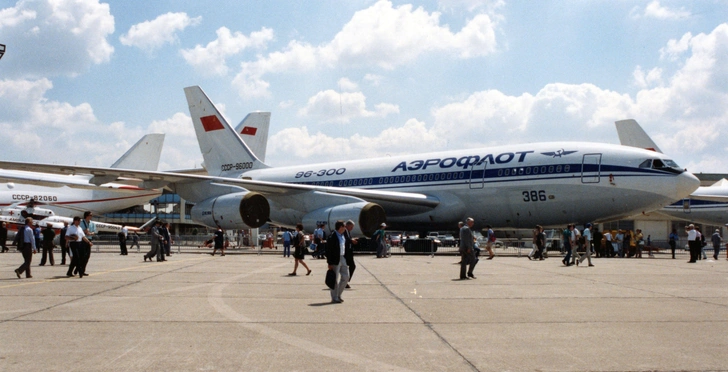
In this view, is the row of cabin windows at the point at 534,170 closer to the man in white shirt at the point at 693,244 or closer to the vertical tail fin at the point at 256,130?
the man in white shirt at the point at 693,244

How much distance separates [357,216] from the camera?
971 inches

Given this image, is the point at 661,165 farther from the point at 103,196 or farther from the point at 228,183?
the point at 103,196

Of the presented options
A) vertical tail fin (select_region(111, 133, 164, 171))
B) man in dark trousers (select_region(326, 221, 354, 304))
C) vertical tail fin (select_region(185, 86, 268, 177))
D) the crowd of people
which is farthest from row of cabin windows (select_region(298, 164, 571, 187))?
vertical tail fin (select_region(111, 133, 164, 171))

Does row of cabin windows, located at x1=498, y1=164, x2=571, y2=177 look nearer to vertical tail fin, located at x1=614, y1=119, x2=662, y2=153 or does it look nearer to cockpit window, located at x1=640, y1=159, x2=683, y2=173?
cockpit window, located at x1=640, y1=159, x2=683, y2=173

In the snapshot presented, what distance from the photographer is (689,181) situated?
2234 centimetres

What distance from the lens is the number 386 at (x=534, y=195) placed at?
23397 mm

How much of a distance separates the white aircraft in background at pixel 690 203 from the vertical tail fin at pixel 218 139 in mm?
24288

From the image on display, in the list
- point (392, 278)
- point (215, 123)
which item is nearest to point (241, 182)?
point (215, 123)

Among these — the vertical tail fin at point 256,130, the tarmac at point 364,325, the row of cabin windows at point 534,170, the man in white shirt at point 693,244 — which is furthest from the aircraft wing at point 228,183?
the vertical tail fin at point 256,130

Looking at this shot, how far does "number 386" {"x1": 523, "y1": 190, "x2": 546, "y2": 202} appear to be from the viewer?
2340 centimetres

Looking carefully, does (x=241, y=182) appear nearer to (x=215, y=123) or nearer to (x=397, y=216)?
(x=397, y=216)

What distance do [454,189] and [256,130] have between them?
2594 cm

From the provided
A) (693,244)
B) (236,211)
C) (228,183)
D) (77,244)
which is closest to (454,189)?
(693,244)

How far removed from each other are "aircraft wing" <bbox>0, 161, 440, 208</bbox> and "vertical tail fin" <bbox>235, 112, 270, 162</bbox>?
64.4 feet
